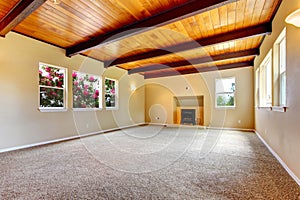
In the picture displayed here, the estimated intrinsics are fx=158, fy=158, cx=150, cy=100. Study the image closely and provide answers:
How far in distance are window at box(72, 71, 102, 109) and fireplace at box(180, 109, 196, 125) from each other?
386 centimetres

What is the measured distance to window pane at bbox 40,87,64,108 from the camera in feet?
13.3

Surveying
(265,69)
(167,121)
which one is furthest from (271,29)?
(167,121)

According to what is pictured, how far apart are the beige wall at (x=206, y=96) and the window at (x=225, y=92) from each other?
16 centimetres

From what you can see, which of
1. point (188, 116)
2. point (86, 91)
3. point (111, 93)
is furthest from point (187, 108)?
point (86, 91)

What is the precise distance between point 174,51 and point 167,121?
4102 millimetres

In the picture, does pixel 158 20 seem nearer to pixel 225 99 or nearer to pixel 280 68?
pixel 280 68

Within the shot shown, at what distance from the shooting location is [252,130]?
579 cm

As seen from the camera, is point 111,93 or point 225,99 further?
point 225,99

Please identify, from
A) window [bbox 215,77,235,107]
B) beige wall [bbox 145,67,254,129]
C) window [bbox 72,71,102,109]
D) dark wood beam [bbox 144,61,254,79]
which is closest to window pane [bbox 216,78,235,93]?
window [bbox 215,77,235,107]

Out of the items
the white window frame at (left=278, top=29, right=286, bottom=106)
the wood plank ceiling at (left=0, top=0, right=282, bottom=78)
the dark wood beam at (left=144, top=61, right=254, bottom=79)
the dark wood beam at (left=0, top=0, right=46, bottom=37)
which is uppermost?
the wood plank ceiling at (left=0, top=0, right=282, bottom=78)

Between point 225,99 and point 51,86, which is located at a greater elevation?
point 51,86

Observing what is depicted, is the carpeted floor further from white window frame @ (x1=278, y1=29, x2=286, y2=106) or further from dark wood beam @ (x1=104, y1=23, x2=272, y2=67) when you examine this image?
dark wood beam @ (x1=104, y1=23, x2=272, y2=67)

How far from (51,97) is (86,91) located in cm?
114

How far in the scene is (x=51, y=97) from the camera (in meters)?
4.24
